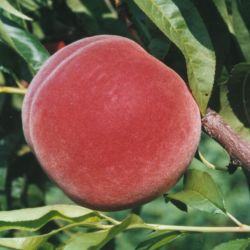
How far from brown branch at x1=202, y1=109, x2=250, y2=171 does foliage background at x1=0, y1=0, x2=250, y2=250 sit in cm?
6

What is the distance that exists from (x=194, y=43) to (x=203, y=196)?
315 mm

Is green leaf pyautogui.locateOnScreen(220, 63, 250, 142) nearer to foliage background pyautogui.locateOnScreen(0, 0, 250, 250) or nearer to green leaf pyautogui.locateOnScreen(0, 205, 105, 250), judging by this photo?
foliage background pyautogui.locateOnScreen(0, 0, 250, 250)

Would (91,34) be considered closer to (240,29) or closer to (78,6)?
(78,6)

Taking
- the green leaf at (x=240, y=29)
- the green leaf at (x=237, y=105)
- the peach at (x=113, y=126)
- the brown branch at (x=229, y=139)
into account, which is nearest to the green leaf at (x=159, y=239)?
the peach at (x=113, y=126)

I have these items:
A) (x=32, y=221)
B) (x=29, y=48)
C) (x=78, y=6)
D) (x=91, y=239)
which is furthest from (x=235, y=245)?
(x=78, y=6)

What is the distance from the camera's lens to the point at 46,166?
3.72ft

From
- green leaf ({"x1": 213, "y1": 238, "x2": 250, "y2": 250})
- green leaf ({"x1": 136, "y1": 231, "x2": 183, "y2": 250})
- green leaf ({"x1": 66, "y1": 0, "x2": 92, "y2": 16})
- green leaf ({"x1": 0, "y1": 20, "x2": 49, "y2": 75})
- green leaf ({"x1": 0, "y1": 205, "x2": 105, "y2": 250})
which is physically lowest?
green leaf ({"x1": 213, "y1": 238, "x2": 250, "y2": 250})

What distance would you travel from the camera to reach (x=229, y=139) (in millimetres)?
1157

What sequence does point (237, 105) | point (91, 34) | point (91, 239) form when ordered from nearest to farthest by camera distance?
point (91, 239) → point (237, 105) → point (91, 34)

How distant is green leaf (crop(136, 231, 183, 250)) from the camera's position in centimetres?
109

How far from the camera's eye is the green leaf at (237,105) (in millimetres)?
1245

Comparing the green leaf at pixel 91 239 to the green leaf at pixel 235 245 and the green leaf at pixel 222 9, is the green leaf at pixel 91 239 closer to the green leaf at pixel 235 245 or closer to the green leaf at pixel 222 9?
the green leaf at pixel 235 245

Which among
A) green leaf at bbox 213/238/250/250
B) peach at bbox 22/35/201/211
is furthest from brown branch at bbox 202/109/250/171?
green leaf at bbox 213/238/250/250

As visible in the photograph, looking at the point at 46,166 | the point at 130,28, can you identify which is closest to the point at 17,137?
the point at 130,28
